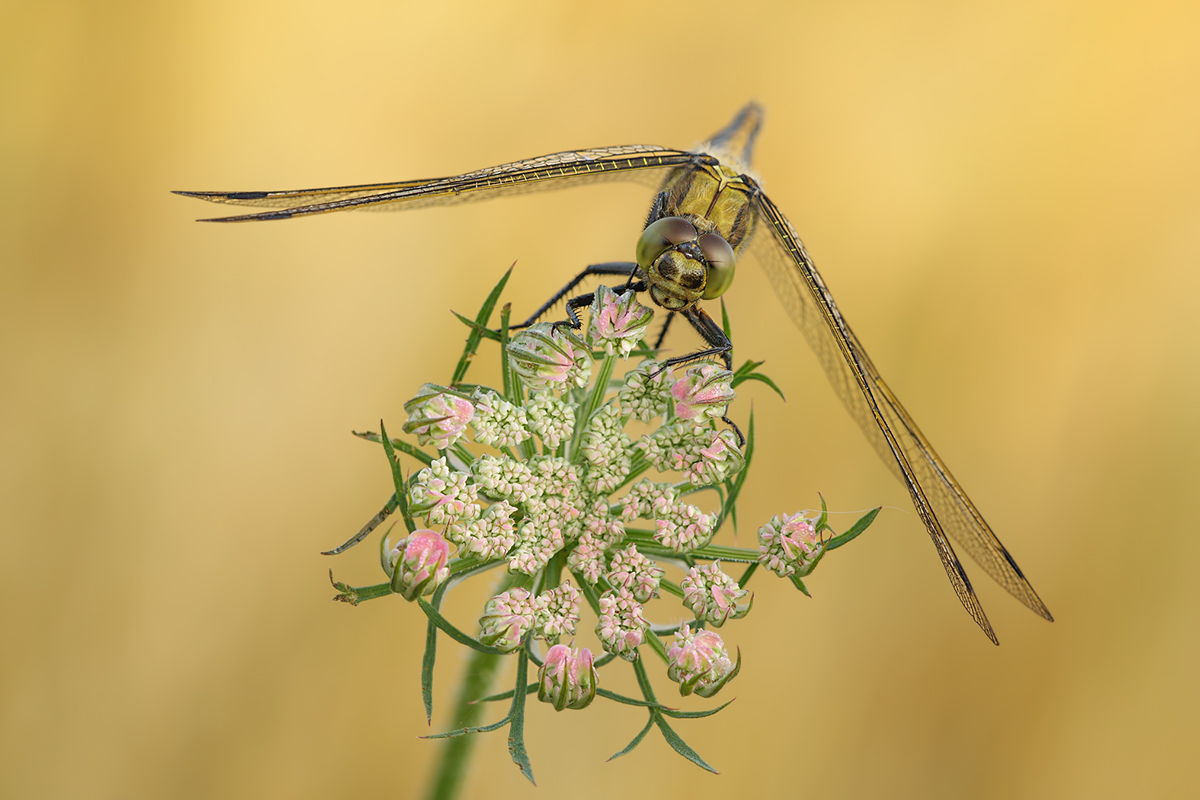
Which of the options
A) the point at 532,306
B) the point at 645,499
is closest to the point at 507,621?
the point at 645,499

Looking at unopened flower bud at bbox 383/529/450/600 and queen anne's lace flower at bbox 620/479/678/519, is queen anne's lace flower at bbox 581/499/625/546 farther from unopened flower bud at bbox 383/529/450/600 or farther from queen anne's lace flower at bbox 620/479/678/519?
unopened flower bud at bbox 383/529/450/600

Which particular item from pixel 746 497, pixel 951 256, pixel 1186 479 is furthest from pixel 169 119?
pixel 1186 479

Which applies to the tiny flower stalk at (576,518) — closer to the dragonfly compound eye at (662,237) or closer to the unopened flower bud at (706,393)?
the unopened flower bud at (706,393)

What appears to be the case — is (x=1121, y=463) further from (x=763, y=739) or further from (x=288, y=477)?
(x=288, y=477)

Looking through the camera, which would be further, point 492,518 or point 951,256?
point 951,256

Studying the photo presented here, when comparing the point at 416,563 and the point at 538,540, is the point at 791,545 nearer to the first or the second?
the point at 538,540

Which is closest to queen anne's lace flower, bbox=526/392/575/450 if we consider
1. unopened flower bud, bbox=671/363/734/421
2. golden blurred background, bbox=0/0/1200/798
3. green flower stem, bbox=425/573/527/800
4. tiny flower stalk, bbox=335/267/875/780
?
tiny flower stalk, bbox=335/267/875/780

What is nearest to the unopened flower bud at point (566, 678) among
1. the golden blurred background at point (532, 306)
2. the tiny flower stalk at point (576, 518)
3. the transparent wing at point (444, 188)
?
the tiny flower stalk at point (576, 518)
